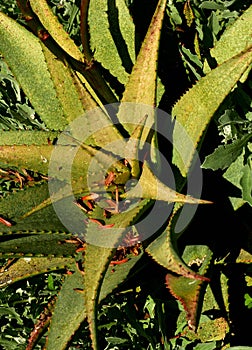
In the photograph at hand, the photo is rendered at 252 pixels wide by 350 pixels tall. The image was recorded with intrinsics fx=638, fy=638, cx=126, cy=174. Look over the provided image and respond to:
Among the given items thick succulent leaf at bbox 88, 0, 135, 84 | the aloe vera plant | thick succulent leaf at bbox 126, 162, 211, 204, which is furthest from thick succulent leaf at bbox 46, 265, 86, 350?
thick succulent leaf at bbox 88, 0, 135, 84

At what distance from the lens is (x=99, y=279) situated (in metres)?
0.98

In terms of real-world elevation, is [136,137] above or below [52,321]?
above

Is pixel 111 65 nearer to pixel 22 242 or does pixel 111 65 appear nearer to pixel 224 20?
pixel 224 20

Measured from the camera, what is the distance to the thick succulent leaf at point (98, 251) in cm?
96

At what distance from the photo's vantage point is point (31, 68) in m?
1.46

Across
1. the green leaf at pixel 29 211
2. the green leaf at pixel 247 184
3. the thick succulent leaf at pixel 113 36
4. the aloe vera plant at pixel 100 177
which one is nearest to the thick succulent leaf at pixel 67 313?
the aloe vera plant at pixel 100 177

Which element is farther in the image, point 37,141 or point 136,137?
point 37,141

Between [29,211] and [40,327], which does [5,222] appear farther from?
[40,327]

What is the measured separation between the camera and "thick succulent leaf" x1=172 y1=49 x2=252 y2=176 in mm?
1051

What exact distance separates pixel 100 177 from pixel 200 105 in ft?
0.73

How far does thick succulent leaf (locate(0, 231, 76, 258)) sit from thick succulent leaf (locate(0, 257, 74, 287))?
26mm

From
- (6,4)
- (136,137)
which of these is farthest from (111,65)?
(6,4)

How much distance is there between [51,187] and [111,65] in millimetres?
353

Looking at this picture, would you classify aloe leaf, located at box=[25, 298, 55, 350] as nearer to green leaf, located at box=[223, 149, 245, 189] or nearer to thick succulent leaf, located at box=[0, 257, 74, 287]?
thick succulent leaf, located at box=[0, 257, 74, 287]
